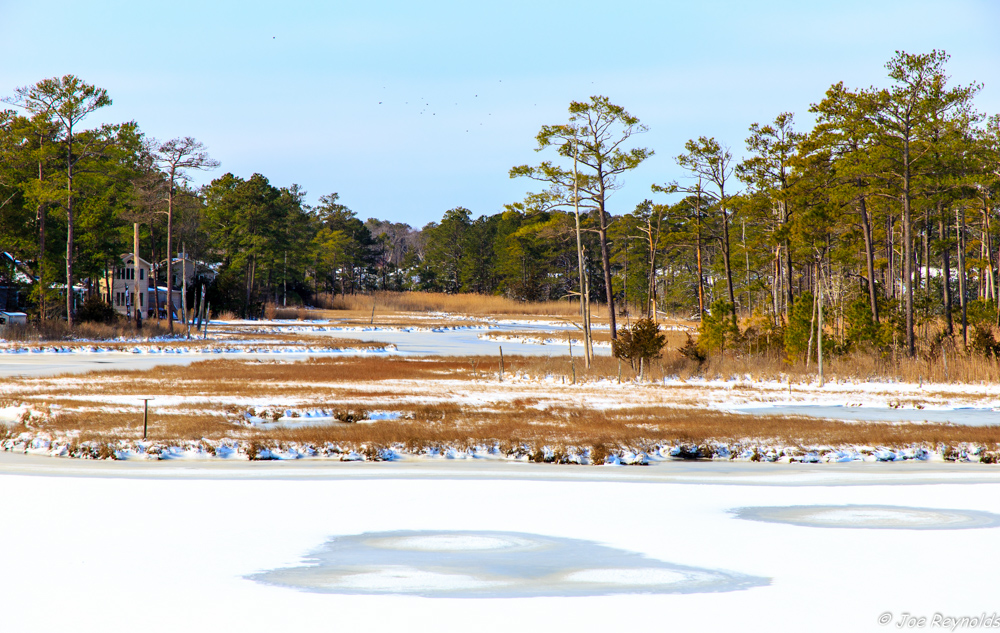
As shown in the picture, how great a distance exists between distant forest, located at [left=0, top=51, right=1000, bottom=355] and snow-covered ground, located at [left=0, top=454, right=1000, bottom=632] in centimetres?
1680

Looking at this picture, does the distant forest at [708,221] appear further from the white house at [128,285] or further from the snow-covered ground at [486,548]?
the snow-covered ground at [486,548]

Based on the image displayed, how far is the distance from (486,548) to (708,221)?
7148 centimetres

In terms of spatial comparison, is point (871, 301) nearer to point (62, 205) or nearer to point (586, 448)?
point (586, 448)

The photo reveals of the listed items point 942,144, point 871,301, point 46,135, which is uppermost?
point 46,135

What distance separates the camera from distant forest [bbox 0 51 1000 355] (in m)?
30.4

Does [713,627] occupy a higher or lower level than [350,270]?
lower

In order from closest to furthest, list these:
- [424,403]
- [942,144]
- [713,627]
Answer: [713,627], [424,403], [942,144]

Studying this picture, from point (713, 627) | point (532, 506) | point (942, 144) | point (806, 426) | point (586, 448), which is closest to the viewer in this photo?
point (713, 627)

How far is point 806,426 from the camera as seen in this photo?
1642 cm

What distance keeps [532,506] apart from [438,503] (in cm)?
118

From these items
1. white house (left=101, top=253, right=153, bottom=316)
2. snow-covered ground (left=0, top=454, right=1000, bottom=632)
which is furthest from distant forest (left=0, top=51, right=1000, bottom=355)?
snow-covered ground (left=0, top=454, right=1000, bottom=632)

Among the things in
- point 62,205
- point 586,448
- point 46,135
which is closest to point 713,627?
point 586,448

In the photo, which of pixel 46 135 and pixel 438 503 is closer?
pixel 438 503

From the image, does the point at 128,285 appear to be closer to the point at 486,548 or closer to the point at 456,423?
the point at 456,423
